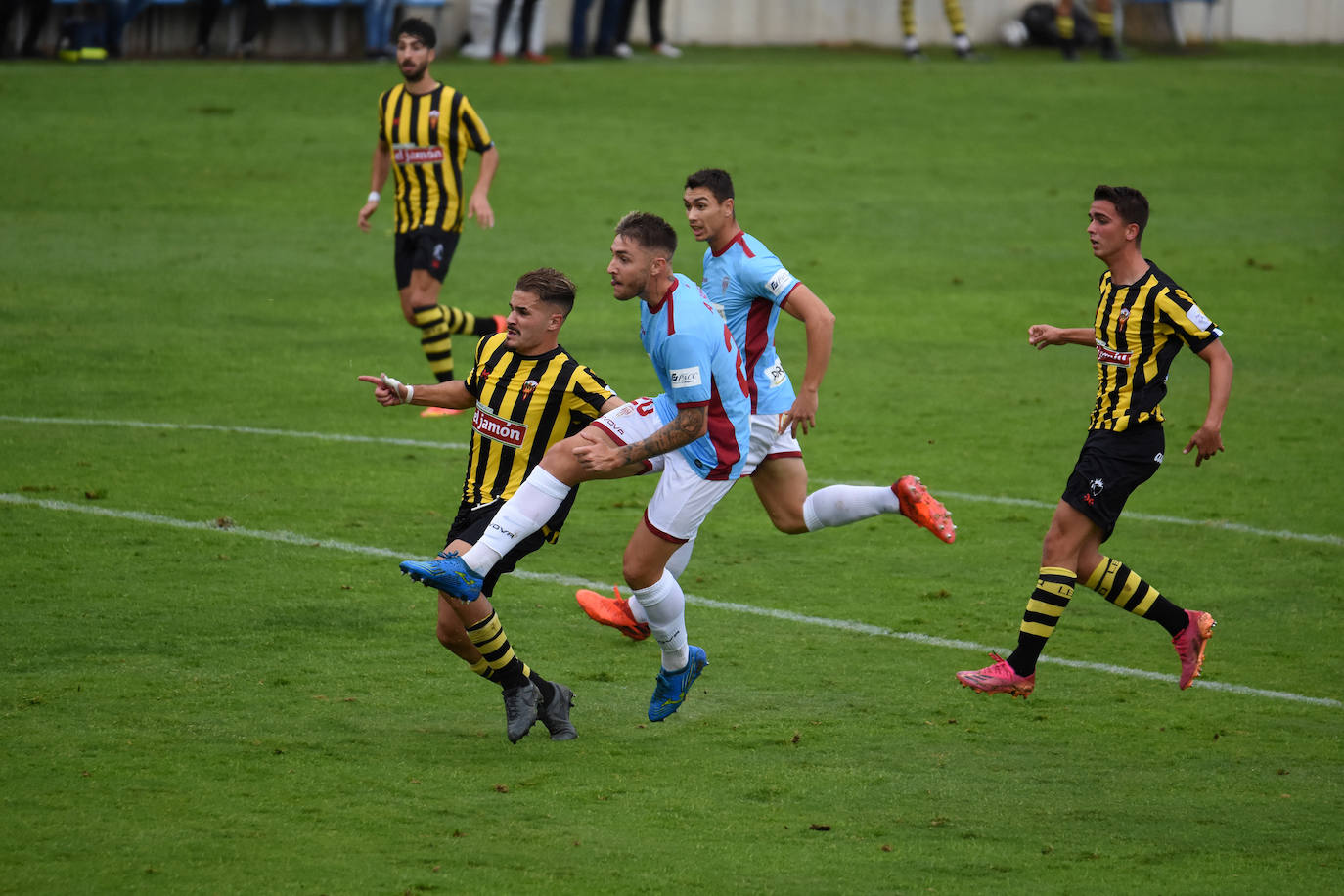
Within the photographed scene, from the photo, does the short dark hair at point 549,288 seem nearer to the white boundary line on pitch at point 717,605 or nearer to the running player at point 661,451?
the running player at point 661,451

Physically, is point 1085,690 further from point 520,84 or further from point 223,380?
point 520,84

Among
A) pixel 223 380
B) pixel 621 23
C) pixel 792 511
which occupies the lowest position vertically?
pixel 223 380

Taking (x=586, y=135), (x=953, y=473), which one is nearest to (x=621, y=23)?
(x=586, y=135)

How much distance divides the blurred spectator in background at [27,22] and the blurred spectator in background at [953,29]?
13496mm

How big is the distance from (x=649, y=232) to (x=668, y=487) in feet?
3.46

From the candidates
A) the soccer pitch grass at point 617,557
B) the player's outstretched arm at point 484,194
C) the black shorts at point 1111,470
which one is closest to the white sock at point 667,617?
the soccer pitch grass at point 617,557

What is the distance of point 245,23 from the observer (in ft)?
80.8

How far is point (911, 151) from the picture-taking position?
22.5m

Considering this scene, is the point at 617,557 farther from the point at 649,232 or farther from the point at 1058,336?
the point at 649,232

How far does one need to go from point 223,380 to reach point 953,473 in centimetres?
597

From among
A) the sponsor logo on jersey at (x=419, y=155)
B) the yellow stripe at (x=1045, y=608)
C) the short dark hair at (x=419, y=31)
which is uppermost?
the short dark hair at (x=419, y=31)

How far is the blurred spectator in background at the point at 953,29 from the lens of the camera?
27.4 metres

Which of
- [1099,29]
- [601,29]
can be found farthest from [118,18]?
[1099,29]

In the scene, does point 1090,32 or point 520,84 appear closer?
point 520,84
